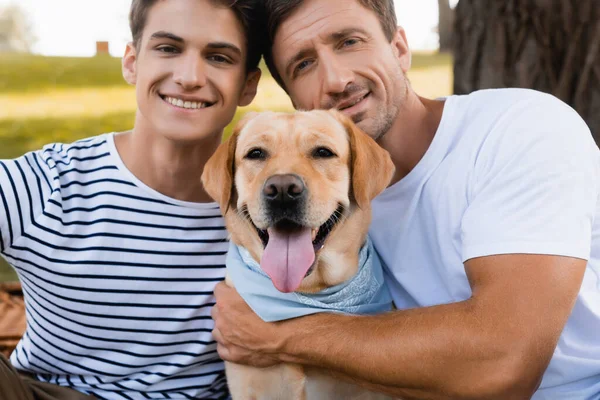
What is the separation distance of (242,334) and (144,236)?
578 mm

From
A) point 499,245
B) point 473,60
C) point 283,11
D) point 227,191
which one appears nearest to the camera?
point 499,245

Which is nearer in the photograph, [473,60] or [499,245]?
[499,245]

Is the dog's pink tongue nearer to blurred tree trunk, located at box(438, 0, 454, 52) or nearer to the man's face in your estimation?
the man's face

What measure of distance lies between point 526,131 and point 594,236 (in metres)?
0.49

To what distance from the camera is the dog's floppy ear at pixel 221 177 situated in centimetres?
243

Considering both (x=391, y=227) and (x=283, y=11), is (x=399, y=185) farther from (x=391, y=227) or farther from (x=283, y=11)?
(x=283, y=11)

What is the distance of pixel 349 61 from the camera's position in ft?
8.85

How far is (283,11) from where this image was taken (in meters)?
2.81

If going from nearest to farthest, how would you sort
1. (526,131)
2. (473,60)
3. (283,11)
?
(526,131)
(283,11)
(473,60)

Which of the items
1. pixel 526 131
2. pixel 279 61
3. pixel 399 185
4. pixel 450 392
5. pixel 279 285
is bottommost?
pixel 450 392

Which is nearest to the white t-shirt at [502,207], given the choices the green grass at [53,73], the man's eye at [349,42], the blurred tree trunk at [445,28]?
the man's eye at [349,42]

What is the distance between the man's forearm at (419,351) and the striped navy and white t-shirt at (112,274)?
59 centimetres

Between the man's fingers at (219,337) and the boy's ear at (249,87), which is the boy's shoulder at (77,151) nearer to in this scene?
the boy's ear at (249,87)

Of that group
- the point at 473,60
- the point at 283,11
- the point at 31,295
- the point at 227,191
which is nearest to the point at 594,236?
the point at 227,191
